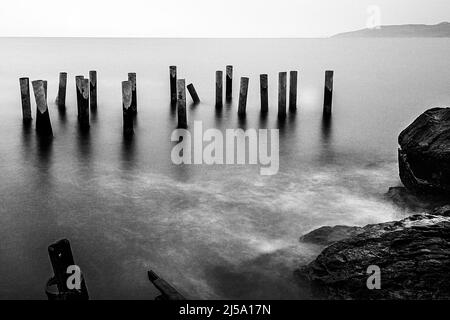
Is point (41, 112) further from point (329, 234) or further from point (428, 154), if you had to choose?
point (428, 154)

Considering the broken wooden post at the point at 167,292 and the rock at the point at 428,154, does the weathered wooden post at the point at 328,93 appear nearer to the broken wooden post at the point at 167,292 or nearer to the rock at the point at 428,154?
the rock at the point at 428,154

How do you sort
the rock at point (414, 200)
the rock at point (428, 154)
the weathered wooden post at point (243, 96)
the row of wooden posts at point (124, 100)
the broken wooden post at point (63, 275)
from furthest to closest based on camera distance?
the weathered wooden post at point (243, 96) → the row of wooden posts at point (124, 100) → the rock at point (414, 200) → the rock at point (428, 154) → the broken wooden post at point (63, 275)

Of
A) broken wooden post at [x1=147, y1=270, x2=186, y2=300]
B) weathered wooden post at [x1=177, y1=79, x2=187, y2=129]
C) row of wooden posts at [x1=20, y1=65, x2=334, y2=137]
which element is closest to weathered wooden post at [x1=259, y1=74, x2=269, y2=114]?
row of wooden posts at [x1=20, y1=65, x2=334, y2=137]

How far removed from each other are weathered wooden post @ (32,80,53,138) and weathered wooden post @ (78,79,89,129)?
3.59 ft

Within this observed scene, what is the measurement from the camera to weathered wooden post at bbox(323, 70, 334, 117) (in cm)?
1569

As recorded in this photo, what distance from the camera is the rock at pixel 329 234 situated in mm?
6766

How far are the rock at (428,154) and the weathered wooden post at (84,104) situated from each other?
28.2 feet

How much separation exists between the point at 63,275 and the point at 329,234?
3.74 metres

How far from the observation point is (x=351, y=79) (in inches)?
1254

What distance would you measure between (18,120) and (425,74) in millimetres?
28834

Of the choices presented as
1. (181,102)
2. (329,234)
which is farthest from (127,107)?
(329,234)

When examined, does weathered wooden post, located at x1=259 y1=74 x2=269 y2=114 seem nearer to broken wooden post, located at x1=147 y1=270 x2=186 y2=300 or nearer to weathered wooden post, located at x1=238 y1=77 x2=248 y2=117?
weathered wooden post, located at x1=238 y1=77 x2=248 y2=117

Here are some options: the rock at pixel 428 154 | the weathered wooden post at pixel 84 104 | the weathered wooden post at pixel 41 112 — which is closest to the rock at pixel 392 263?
the rock at pixel 428 154

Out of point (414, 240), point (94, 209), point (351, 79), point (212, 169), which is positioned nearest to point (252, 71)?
point (351, 79)
